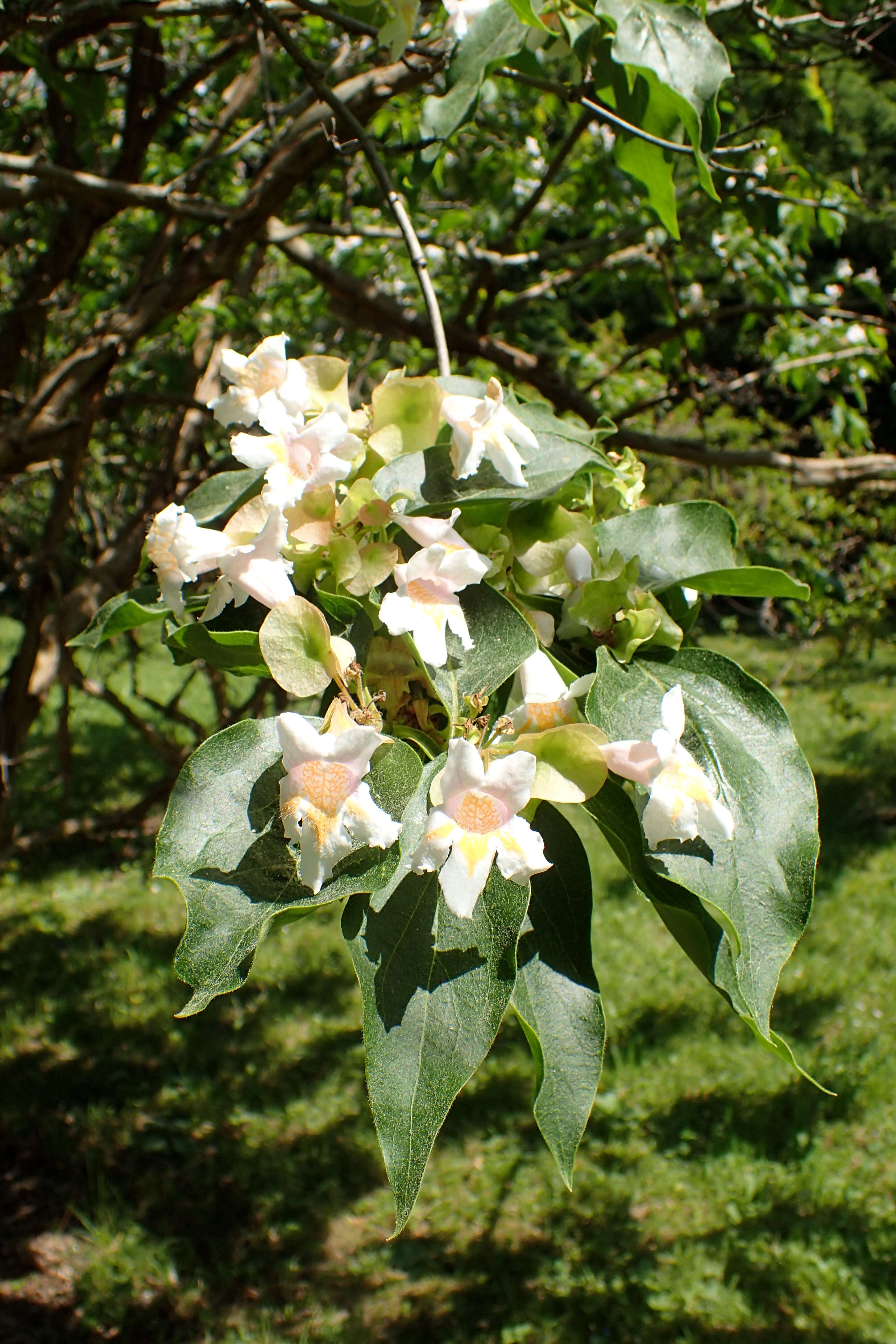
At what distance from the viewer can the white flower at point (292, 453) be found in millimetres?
731

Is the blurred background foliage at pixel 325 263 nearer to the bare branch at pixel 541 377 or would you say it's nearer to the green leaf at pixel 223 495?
the bare branch at pixel 541 377

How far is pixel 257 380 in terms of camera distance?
2.71ft

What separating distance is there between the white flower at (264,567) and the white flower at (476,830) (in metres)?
0.18

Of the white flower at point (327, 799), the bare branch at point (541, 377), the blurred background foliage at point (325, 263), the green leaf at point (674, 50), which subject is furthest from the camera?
the bare branch at point (541, 377)

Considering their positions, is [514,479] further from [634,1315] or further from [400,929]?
[634,1315]

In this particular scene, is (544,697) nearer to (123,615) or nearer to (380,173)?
(123,615)

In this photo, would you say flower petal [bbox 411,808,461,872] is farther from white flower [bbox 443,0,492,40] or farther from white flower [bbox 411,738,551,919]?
white flower [bbox 443,0,492,40]

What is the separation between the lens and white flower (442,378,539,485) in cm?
77

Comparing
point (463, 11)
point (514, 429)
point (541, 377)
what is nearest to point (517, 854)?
point (514, 429)

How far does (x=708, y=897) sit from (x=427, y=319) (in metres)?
2.02

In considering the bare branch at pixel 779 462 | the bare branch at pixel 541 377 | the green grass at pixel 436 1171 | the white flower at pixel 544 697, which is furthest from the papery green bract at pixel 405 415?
the green grass at pixel 436 1171

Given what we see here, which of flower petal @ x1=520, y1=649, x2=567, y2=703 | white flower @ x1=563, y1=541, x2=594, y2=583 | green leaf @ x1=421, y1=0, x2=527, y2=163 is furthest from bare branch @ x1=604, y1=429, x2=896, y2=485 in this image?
flower petal @ x1=520, y1=649, x2=567, y2=703

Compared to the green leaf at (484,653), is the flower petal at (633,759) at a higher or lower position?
lower

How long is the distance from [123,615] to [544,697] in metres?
0.35
